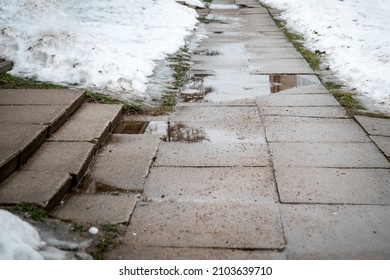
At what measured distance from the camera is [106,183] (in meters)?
3.73

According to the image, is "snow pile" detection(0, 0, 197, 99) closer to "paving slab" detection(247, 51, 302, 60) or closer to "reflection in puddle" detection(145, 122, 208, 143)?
"reflection in puddle" detection(145, 122, 208, 143)

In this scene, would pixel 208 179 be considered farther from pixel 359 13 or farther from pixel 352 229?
pixel 359 13

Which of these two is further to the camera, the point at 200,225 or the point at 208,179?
the point at 208,179

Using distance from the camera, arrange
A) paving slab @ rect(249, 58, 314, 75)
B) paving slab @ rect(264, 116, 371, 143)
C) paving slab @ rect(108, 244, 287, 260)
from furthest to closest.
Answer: paving slab @ rect(249, 58, 314, 75)
paving slab @ rect(264, 116, 371, 143)
paving slab @ rect(108, 244, 287, 260)

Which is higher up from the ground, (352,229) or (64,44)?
(64,44)

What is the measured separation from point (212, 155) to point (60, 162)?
1.56 metres

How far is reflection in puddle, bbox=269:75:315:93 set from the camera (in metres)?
6.60

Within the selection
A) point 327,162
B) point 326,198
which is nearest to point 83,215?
point 326,198

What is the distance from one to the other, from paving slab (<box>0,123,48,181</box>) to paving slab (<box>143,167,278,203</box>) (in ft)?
3.93

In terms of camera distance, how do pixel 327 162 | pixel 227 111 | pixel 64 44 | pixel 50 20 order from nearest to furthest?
pixel 327 162, pixel 227 111, pixel 64 44, pixel 50 20

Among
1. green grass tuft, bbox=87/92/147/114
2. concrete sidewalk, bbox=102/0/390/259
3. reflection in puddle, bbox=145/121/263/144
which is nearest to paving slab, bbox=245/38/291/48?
concrete sidewalk, bbox=102/0/390/259

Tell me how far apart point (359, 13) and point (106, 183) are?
10.3 meters

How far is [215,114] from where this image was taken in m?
5.50

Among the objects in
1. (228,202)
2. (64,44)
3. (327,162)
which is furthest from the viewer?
(64,44)
